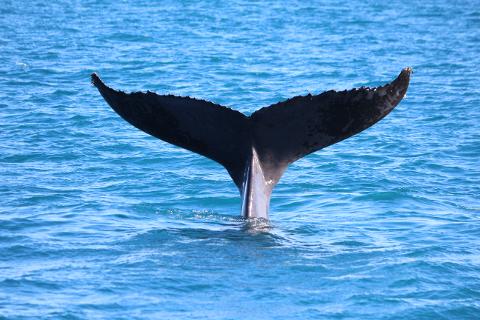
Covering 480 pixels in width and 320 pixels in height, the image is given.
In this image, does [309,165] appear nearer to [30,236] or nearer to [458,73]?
[30,236]

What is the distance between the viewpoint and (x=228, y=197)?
442 inches

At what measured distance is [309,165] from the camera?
13312 mm

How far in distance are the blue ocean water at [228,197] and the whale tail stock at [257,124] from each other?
26.3 inches

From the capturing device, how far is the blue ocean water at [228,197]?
749 centimetres

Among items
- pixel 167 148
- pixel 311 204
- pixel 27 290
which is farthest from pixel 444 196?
pixel 27 290

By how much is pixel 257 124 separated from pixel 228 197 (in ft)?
A: 9.74

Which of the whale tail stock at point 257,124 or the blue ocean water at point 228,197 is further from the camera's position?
the whale tail stock at point 257,124

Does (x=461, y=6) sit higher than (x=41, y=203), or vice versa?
(x=461, y=6)

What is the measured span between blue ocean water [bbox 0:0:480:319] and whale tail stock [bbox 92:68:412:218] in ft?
2.19

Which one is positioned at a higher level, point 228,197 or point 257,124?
point 257,124

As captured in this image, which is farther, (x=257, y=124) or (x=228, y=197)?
(x=228, y=197)

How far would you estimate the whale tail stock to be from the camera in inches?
313

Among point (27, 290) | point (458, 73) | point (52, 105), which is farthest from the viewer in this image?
point (458, 73)

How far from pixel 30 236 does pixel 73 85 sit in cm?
1004
